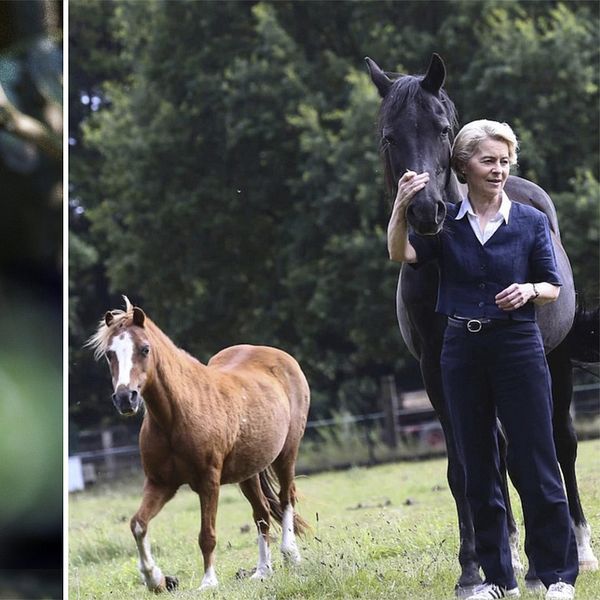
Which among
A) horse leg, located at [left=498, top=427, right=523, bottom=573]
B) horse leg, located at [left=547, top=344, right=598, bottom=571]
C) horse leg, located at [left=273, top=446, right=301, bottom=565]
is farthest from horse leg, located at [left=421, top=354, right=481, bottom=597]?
horse leg, located at [left=273, top=446, right=301, bottom=565]

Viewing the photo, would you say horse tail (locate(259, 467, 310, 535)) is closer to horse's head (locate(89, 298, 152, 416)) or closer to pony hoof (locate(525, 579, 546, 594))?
horse's head (locate(89, 298, 152, 416))

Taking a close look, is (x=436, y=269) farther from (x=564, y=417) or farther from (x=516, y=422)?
(x=564, y=417)

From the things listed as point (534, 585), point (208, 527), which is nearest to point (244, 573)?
point (208, 527)

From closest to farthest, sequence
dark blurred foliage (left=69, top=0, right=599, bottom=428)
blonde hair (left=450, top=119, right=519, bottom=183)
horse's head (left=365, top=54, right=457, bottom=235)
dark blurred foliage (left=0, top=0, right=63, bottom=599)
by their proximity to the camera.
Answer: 1. dark blurred foliage (left=0, top=0, right=63, bottom=599)
2. blonde hair (left=450, top=119, right=519, bottom=183)
3. horse's head (left=365, top=54, right=457, bottom=235)
4. dark blurred foliage (left=69, top=0, right=599, bottom=428)

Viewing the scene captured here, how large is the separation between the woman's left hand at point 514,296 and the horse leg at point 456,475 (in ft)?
2.56

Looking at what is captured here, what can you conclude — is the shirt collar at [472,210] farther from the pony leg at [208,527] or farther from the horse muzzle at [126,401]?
the pony leg at [208,527]

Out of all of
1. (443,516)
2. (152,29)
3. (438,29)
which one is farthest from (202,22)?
(443,516)

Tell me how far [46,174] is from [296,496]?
3.91m

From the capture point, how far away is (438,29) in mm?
15508

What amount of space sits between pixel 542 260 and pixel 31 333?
6.14 feet

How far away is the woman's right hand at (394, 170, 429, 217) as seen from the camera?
326 centimetres

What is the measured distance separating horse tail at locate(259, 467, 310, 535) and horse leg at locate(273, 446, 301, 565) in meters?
0.01

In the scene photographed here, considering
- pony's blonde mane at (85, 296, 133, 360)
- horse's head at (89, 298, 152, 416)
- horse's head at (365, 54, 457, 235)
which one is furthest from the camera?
pony's blonde mane at (85, 296, 133, 360)

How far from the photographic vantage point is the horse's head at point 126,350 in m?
4.35
